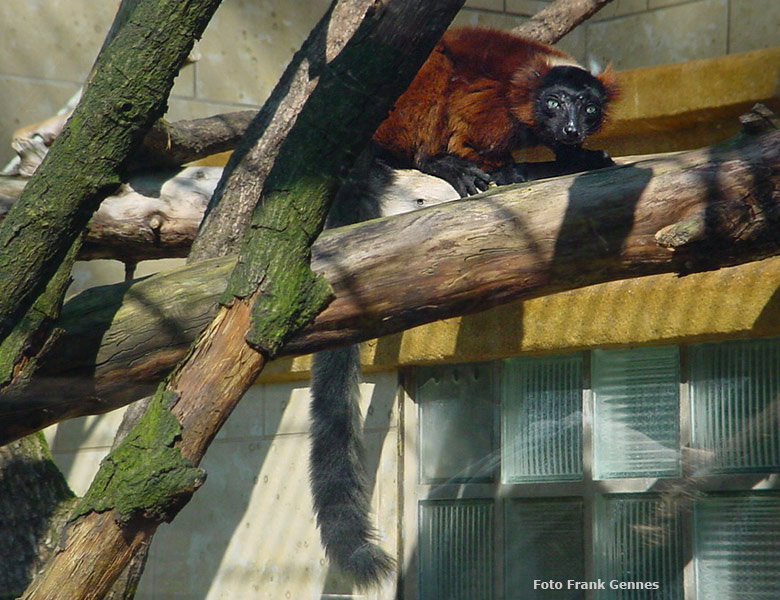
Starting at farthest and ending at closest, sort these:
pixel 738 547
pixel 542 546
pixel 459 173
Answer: pixel 542 546
pixel 459 173
pixel 738 547

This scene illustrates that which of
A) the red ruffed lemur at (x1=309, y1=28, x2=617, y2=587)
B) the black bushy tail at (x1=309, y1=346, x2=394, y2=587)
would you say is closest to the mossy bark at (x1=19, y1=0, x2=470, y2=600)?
the black bushy tail at (x1=309, y1=346, x2=394, y2=587)

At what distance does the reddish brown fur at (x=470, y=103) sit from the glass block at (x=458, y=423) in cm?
96

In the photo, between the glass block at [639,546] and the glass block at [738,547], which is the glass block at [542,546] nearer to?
the glass block at [639,546]

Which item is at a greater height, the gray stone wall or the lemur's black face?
the gray stone wall

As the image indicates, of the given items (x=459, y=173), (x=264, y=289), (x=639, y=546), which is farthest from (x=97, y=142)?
(x=639, y=546)

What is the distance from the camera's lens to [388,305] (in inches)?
91.2

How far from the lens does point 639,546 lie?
3.64m

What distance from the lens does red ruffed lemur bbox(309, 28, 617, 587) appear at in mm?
3027

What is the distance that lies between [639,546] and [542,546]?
386 mm

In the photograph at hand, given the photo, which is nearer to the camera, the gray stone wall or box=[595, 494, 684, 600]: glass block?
box=[595, 494, 684, 600]: glass block

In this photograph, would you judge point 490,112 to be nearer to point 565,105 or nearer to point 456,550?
point 565,105

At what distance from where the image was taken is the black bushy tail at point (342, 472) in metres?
2.48

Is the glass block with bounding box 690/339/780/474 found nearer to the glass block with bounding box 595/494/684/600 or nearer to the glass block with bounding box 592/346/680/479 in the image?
the glass block with bounding box 592/346/680/479

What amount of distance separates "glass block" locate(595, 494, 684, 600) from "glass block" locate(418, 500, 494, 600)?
0.48 metres
